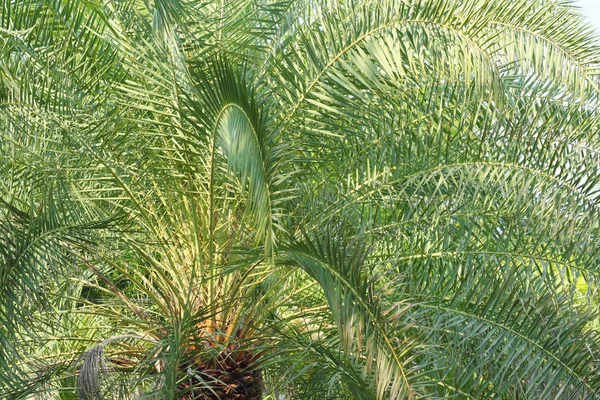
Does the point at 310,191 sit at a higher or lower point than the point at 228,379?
higher

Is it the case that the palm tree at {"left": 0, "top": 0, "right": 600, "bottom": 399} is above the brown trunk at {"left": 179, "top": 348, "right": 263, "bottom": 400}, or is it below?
above

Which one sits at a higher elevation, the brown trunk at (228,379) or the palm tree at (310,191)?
the palm tree at (310,191)

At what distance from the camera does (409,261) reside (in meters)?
5.51

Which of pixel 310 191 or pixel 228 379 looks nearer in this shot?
pixel 310 191

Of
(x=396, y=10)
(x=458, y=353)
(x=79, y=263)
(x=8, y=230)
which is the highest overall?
(x=396, y=10)

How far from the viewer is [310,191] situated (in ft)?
18.1

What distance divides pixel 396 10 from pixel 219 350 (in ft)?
7.22

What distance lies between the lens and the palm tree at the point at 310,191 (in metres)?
4.79

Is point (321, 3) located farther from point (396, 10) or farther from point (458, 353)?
point (458, 353)

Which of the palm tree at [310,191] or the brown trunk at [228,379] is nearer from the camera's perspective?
the palm tree at [310,191]

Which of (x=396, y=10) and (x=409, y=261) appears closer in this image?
(x=396, y=10)

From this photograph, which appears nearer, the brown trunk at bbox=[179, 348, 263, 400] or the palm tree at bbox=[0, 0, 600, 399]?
the palm tree at bbox=[0, 0, 600, 399]

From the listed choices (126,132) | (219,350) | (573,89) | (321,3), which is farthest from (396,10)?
(219,350)

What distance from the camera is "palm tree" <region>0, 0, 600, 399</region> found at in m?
4.79
